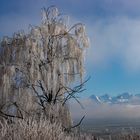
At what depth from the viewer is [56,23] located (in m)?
20.9

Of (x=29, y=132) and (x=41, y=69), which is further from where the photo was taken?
(x=41, y=69)

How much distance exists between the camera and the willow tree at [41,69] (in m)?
19.8

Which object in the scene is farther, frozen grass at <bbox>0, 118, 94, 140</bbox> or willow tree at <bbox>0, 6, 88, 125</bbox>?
willow tree at <bbox>0, 6, 88, 125</bbox>

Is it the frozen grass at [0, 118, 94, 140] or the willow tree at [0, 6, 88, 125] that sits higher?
the willow tree at [0, 6, 88, 125]

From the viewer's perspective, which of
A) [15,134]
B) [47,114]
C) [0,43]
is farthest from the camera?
[0,43]

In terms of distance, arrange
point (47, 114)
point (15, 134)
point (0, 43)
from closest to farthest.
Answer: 1. point (15, 134)
2. point (47, 114)
3. point (0, 43)

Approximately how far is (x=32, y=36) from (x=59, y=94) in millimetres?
2858

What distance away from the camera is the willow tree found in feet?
65.1

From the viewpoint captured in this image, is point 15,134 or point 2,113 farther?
point 2,113

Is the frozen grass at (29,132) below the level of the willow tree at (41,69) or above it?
below

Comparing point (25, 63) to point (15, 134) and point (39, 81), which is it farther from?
point (15, 134)

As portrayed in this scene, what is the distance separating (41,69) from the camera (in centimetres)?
1995

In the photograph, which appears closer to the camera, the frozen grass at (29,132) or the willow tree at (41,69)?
the frozen grass at (29,132)

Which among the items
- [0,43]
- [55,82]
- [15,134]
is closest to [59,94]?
[55,82]
